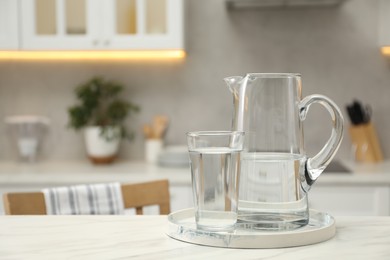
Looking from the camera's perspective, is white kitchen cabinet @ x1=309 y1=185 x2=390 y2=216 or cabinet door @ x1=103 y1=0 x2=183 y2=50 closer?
white kitchen cabinet @ x1=309 y1=185 x2=390 y2=216

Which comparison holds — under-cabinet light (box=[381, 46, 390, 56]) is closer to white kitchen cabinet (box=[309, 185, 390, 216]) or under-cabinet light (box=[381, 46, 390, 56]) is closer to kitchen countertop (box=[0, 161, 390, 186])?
kitchen countertop (box=[0, 161, 390, 186])

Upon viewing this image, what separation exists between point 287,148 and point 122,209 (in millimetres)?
601

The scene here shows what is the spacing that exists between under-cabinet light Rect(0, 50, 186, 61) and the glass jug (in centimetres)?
190

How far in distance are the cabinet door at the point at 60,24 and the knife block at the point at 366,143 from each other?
1261mm

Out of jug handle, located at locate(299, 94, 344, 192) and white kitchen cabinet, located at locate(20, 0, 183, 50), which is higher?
white kitchen cabinet, located at locate(20, 0, 183, 50)

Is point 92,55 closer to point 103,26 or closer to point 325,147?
point 103,26

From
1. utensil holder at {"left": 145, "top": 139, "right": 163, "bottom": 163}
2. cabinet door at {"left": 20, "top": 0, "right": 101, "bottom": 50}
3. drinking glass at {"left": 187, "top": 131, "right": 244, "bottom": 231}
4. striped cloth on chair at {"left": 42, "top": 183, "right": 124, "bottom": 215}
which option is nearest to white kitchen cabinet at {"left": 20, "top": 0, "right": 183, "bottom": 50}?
cabinet door at {"left": 20, "top": 0, "right": 101, "bottom": 50}

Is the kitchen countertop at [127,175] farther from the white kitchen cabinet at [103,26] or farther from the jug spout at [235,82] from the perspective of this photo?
the jug spout at [235,82]

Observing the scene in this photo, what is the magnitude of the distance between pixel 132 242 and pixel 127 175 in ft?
5.00

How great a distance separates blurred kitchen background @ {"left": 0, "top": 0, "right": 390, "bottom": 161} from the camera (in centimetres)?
288

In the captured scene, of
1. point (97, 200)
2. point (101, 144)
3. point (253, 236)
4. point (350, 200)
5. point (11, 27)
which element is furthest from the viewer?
point (101, 144)

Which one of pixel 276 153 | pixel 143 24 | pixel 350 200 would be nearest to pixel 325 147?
pixel 276 153

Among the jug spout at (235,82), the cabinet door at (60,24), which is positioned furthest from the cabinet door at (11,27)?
the jug spout at (235,82)

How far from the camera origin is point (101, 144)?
8.90ft
